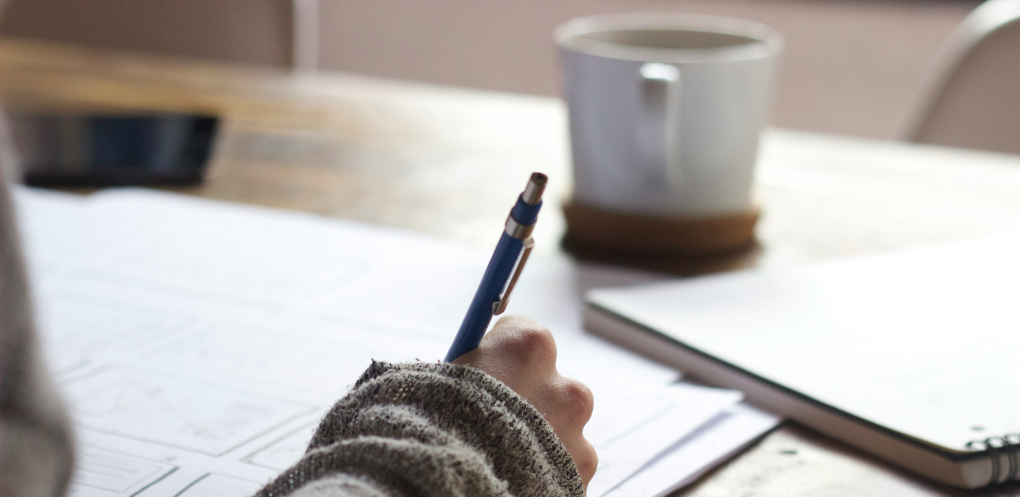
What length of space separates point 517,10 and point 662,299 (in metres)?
1.73

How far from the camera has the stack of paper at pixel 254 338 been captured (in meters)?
Result: 0.37

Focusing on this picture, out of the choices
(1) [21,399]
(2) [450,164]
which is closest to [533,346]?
(1) [21,399]

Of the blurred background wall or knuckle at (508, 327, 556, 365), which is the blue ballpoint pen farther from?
the blurred background wall

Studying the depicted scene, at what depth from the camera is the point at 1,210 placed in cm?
17

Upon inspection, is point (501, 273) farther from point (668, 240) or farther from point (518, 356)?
point (668, 240)

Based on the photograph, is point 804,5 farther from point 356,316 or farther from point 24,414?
point 24,414

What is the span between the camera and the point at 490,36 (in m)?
2.17

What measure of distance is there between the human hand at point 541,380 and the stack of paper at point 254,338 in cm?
3

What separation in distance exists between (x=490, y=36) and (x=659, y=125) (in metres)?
1.67

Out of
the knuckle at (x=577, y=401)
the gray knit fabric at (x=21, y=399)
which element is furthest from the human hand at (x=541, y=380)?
the gray knit fabric at (x=21, y=399)

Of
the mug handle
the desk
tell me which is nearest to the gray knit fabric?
the desk

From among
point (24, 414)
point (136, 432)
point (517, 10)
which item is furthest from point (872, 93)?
point (24, 414)

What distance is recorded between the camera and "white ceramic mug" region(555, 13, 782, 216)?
0.57 meters

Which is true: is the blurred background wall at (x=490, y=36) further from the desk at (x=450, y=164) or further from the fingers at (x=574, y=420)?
the fingers at (x=574, y=420)
